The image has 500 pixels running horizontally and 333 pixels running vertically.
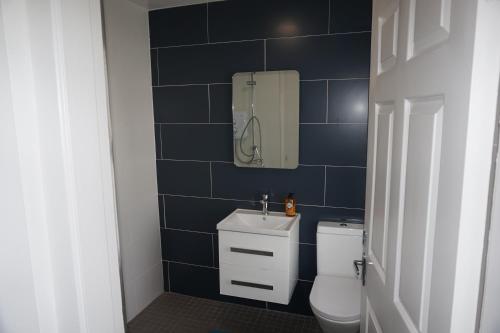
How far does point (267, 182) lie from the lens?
8.85 feet

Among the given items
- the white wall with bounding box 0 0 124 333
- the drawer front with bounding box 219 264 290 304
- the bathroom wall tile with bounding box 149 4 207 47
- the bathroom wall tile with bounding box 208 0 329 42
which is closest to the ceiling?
the bathroom wall tile with bounding box 149 4 207 47

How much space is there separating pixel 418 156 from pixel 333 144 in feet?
5.53

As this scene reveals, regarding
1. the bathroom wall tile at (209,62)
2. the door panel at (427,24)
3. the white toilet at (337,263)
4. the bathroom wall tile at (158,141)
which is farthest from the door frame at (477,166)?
the bathroom wall tile at (158,141)

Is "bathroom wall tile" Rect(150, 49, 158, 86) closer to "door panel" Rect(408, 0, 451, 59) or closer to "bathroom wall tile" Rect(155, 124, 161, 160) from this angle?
"bathroom wall tile" Rect(155, 124, 161, 160)

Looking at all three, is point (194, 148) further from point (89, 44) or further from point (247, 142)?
point (89, 44)

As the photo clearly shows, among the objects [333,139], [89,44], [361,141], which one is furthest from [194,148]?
[89,44]

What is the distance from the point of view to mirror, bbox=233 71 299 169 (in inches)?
99.3

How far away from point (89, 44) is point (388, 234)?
0.98 m

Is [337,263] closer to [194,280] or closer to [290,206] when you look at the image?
[290,206]

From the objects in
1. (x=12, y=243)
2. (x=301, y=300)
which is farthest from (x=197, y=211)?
(x=12, y=243)

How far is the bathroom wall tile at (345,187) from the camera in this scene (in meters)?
2.44

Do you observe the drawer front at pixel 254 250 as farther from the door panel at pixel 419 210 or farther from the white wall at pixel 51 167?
the white wall at pixel 51 167

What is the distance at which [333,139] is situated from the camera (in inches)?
97.3

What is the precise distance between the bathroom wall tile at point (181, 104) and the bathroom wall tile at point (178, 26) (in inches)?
15.1
